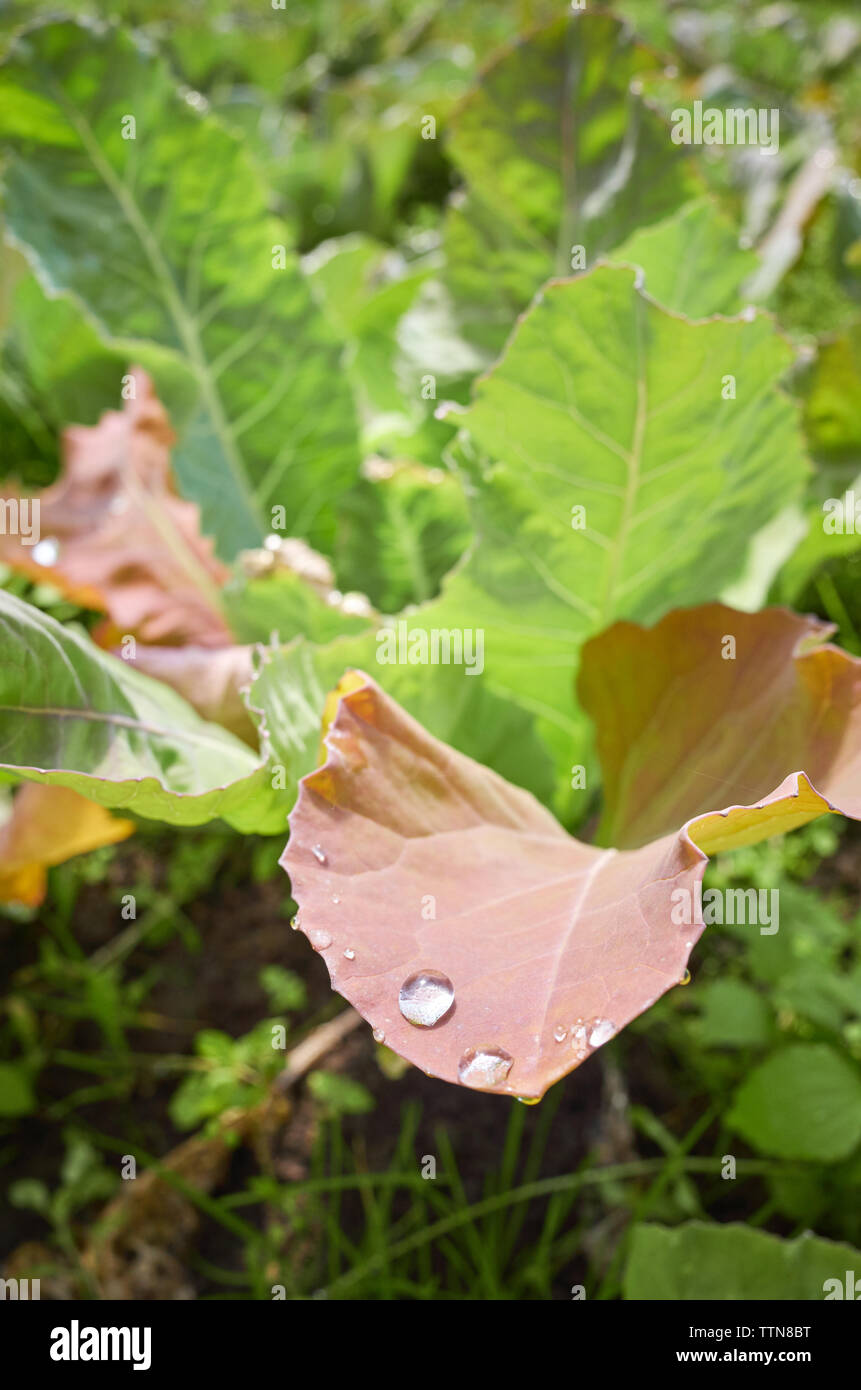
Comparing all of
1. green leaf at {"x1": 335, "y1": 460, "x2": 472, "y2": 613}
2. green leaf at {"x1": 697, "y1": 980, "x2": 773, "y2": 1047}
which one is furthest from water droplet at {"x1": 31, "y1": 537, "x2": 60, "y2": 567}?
green leaf at {"x1": 697, "y1": 980, "x2": 773, "y2": 1047}

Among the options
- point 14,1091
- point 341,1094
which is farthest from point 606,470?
point 14,1091

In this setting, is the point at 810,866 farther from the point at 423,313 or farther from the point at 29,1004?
the point at 29,1004

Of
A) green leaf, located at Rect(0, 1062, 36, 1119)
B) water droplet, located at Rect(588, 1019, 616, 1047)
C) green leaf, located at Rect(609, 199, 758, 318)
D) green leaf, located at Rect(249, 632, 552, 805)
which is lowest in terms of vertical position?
green leaf, located at Rect(0, 1062, 36, 1119)

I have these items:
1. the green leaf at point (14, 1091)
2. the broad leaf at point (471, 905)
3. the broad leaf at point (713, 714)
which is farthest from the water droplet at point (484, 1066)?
the green leaf at point (14, 1091)

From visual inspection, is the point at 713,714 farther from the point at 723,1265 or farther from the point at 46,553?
the point at 46,553

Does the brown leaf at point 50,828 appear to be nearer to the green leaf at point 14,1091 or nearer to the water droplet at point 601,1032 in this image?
the green leaf at point 14,1091

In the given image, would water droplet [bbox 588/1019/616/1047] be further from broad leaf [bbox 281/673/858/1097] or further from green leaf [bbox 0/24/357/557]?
green leaf [bbox 0/24/357/557]
